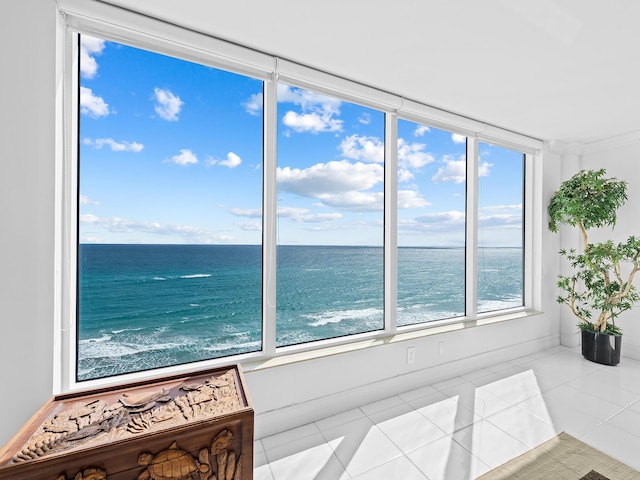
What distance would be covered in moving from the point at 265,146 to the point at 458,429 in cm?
225

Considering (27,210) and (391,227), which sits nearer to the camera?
(27,210)

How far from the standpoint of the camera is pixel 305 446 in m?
1.75

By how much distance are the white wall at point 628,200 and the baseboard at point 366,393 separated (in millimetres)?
1210

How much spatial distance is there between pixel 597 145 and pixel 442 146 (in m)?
1.93

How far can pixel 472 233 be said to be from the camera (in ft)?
9.71

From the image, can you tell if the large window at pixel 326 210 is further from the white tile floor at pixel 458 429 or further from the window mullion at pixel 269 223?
the white tile floor at pixel 458 429

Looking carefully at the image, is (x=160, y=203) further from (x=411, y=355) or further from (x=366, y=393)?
(x=411, y=355)

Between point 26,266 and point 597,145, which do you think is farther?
point 597,145

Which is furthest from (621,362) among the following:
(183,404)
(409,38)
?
(183,404)

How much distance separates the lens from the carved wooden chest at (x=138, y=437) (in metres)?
0.88

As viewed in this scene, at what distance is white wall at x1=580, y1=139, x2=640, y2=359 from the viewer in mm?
3086

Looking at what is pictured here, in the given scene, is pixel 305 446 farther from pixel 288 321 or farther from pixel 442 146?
pixel 442 146

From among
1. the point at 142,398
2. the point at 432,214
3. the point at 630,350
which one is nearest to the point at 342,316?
the point at 432,214

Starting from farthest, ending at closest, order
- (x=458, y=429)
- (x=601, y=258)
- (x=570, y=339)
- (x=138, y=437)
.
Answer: (x=570, y=339), (x=601, y=258), (x=458, y=429), (x=138, y=437)
